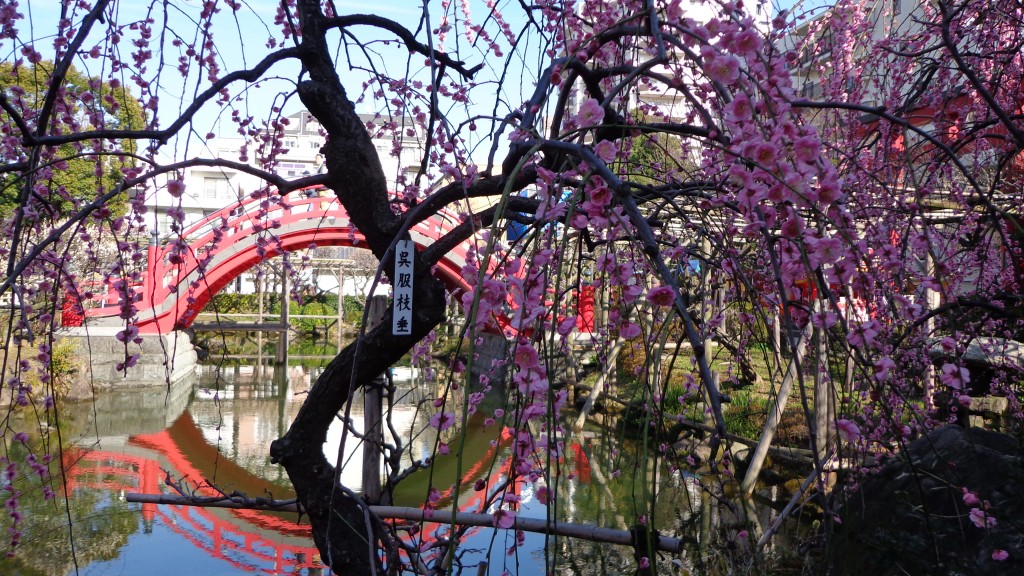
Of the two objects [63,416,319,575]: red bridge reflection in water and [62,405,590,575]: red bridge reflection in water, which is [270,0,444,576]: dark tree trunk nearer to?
[62,405,590,575]: red bridge reflection in water

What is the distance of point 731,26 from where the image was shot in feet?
→ 3.93

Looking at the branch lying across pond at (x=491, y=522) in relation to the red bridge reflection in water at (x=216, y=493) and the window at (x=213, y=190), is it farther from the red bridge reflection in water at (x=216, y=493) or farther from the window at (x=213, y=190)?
the window at (x=213, y=190)

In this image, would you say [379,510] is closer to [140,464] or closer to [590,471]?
[590,471]

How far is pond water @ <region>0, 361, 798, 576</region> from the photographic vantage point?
4.00m

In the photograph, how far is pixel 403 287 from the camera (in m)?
1.76

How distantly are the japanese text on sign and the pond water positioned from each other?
49 cm

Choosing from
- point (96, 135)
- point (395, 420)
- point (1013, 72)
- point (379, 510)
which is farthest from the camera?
point (395, 420)

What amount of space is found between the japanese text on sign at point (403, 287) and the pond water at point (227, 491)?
491mm

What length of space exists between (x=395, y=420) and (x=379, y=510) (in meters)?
6.22

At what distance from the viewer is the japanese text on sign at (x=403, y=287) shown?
1715mm

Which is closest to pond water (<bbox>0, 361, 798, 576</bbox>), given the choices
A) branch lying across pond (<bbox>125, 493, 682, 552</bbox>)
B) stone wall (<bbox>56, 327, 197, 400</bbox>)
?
branch lying across pond (<bbox>125, 493, 682, 552</bbox>)

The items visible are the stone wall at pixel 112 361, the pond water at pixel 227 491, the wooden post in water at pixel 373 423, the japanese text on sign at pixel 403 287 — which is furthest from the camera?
the stone wall at pixel 112 361

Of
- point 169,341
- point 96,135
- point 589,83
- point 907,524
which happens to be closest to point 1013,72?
point 907,524

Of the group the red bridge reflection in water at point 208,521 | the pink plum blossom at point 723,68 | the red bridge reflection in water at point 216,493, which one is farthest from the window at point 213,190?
the pink plum blossom at point 723,68
